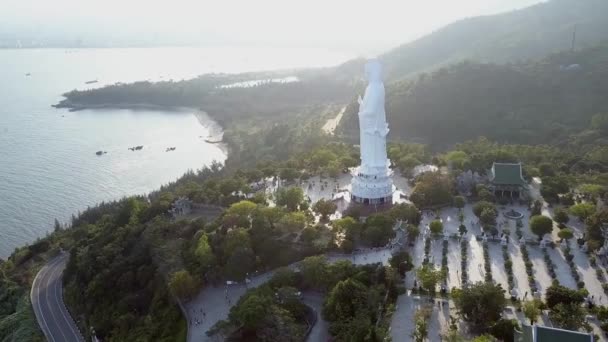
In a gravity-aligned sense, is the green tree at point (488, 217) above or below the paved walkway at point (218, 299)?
above

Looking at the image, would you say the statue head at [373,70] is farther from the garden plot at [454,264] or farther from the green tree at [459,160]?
the garden plot at [454,264]

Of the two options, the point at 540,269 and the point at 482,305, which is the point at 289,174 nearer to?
the point at 540,269

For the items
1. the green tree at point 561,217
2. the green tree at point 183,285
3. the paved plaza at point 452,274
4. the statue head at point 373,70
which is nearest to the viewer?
the paved plaza at point 452,274

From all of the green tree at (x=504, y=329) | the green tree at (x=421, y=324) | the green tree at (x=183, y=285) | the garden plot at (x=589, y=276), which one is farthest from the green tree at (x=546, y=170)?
the green tree at (x=183, y=285)

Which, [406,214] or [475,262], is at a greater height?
[406,214]

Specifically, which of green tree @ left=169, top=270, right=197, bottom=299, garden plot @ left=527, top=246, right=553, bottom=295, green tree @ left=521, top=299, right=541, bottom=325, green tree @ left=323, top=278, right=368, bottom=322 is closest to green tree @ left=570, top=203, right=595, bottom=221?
garden plot @ left=527, top=246, right=553, bottom=295

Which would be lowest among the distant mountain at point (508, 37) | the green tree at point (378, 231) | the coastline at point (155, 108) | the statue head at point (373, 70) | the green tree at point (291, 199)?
the coastline at point (155, 108)

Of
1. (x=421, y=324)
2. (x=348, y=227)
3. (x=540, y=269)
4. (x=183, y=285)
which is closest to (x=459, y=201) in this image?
(x=540, y=269)
